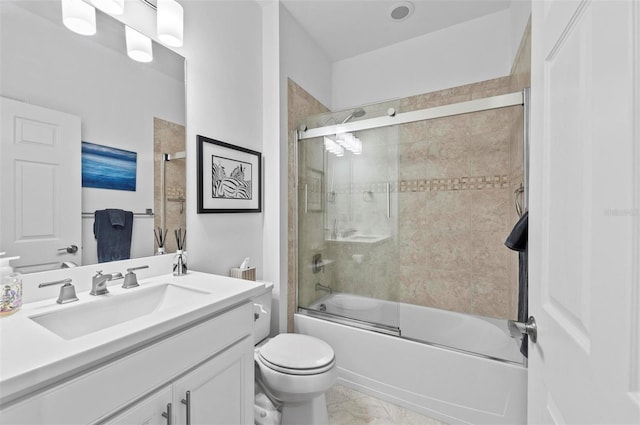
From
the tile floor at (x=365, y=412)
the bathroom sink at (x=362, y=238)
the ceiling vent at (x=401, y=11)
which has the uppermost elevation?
the ceiling vent at (x=401, y=11)

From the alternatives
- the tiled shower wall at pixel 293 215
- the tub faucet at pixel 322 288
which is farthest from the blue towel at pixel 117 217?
the tub faucet at pixel 322 288

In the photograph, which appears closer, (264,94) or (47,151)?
(47,151)

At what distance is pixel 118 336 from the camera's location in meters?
0.69

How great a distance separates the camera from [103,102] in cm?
116

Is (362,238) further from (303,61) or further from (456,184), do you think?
(303,61)

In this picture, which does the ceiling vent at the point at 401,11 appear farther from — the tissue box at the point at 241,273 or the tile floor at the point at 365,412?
the tile floor at the point at 365,412

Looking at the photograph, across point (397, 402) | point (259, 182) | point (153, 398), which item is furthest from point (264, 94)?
point (397, 402)

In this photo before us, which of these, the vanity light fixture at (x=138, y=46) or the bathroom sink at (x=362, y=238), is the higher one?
the vanity light fixture at (x=138, y=46)

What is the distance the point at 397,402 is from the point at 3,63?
7.95ft

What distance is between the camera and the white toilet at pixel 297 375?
135 cm

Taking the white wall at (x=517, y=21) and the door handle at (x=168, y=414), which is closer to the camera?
the door handle at (x=168, y=414)

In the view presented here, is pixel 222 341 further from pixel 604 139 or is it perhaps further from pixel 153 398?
pixel 604 139

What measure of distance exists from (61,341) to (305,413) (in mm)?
1233

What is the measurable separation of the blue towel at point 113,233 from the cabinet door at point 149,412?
2.11ft
